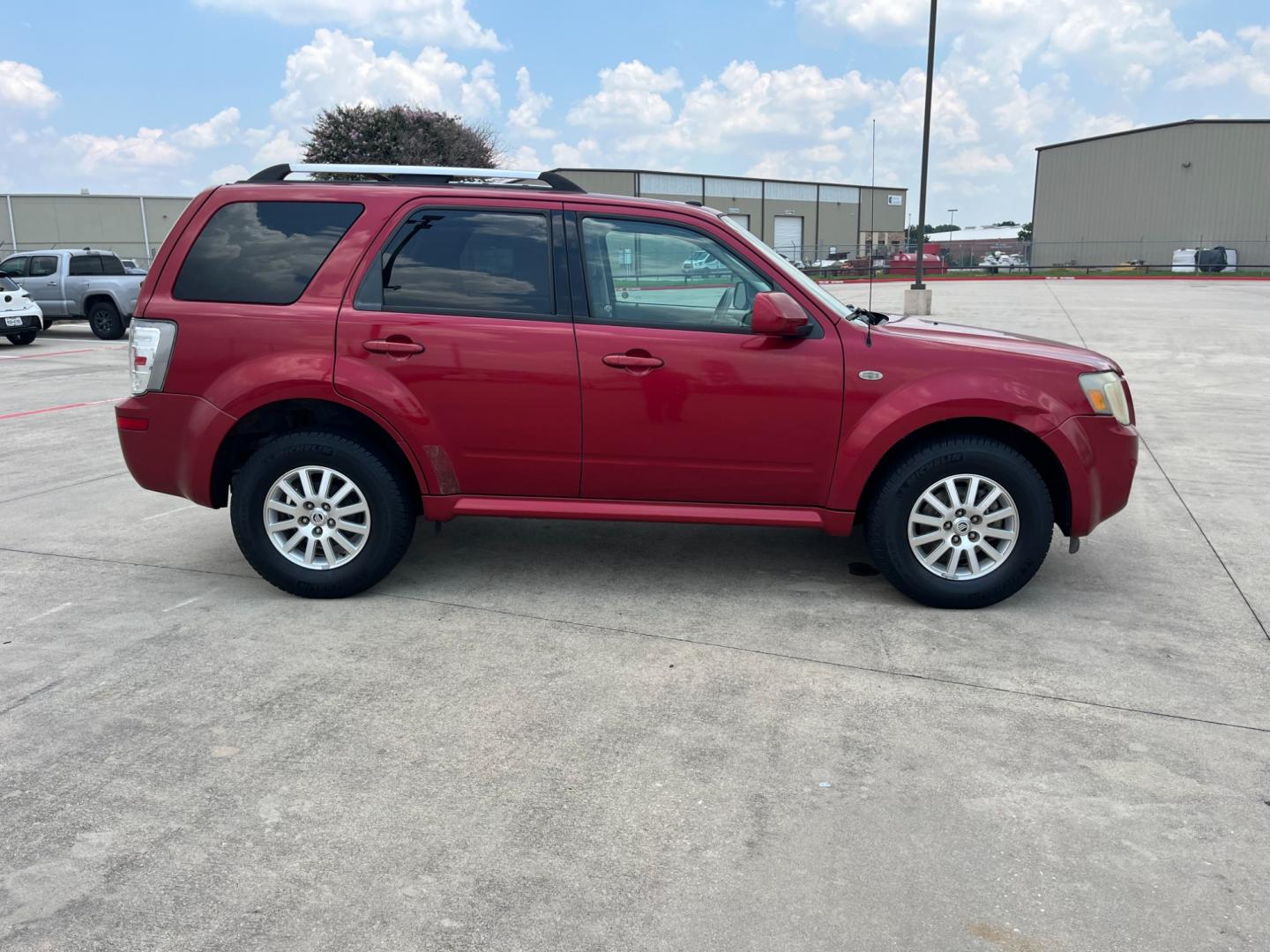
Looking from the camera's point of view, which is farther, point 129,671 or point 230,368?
point 230,368

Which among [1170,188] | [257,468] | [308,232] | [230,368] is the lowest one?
[257,468]

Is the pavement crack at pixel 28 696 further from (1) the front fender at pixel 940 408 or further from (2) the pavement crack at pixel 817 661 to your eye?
(1) the front fender at pixel 940 408

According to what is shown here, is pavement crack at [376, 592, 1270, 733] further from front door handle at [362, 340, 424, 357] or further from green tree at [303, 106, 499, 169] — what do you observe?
green tree at [303, 106, 499, 169]

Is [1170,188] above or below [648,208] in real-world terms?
above

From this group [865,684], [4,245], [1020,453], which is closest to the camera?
[865,684]

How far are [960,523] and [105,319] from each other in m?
19.7

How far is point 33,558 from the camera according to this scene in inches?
218

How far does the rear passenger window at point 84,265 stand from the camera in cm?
2009

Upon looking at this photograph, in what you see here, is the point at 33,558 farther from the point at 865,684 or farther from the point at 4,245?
the point at 4,245

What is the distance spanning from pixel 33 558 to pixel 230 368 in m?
1.88

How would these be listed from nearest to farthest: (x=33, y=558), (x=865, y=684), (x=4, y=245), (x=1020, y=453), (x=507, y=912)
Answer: (x=507, y=912) < (x=865, y=684) < (x=1020, y=453) < (x=33, y=558) < (x=4, y=245)

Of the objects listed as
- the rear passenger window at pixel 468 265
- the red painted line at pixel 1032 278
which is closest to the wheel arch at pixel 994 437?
the rear passenger window at pixel 468 265

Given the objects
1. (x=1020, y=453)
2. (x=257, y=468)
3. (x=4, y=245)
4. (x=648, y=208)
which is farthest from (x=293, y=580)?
(x=4, y=245)

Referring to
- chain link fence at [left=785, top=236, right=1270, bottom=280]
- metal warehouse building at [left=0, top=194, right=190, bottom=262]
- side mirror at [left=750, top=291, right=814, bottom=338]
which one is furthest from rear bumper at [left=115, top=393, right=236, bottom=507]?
chain link fence at [left=785, top=236, right=1270, bottom=280]
